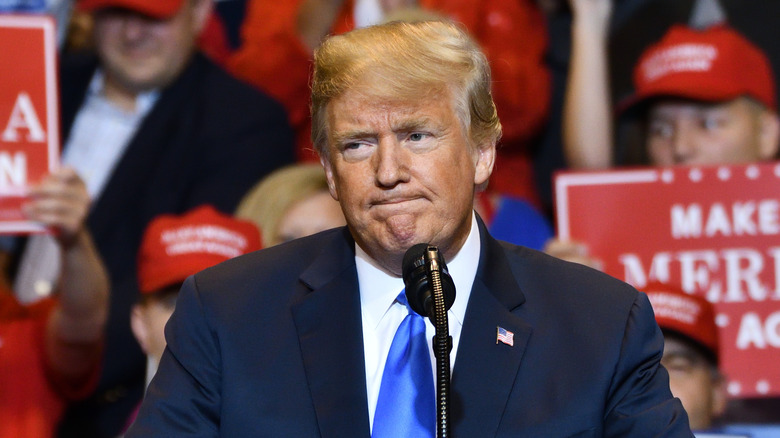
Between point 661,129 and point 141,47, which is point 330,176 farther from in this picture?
point 141,47

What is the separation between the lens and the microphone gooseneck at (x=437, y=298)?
1.46m

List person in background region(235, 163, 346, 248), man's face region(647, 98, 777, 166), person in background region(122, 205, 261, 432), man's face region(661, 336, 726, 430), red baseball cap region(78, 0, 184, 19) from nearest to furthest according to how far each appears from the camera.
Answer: man's face region(661, 336, 726, 430), person in background region(122, 205, 261, 432), person in background region(235, 163, 346, 248), man's face region(647, 98, 777, 166), red baseball cap region(78, 0, 184, 19)

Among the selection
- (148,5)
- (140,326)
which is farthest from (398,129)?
(148,5)

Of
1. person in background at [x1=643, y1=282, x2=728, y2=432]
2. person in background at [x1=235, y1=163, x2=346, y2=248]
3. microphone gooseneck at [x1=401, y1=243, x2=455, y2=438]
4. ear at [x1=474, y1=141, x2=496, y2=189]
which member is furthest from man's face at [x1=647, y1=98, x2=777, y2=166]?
microphone gooseneck at [x1=401, y1=243, x2=455, y2=438]

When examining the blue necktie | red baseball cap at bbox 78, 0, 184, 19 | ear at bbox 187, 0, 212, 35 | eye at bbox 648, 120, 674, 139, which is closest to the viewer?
the blue necktie

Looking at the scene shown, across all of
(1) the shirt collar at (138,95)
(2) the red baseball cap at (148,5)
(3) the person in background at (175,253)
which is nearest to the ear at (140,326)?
(3) the person in background at (175,253)

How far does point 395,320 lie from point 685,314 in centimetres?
145

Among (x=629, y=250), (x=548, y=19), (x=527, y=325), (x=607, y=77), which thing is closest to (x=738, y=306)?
(x=629, y=250)

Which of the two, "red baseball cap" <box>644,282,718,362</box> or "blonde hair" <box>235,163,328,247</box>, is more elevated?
"blonde hair" <box>235,163,328,247</box>

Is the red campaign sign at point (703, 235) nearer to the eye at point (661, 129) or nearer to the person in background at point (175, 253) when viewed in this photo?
the eye at point (661, 129)

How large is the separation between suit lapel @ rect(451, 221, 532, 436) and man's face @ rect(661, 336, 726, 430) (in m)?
1.35

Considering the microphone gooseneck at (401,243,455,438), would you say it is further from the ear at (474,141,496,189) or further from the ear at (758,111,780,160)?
the ear at (758,111,780,160)

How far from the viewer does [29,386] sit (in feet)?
10.7

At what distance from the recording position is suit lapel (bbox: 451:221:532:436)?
5.52ft
